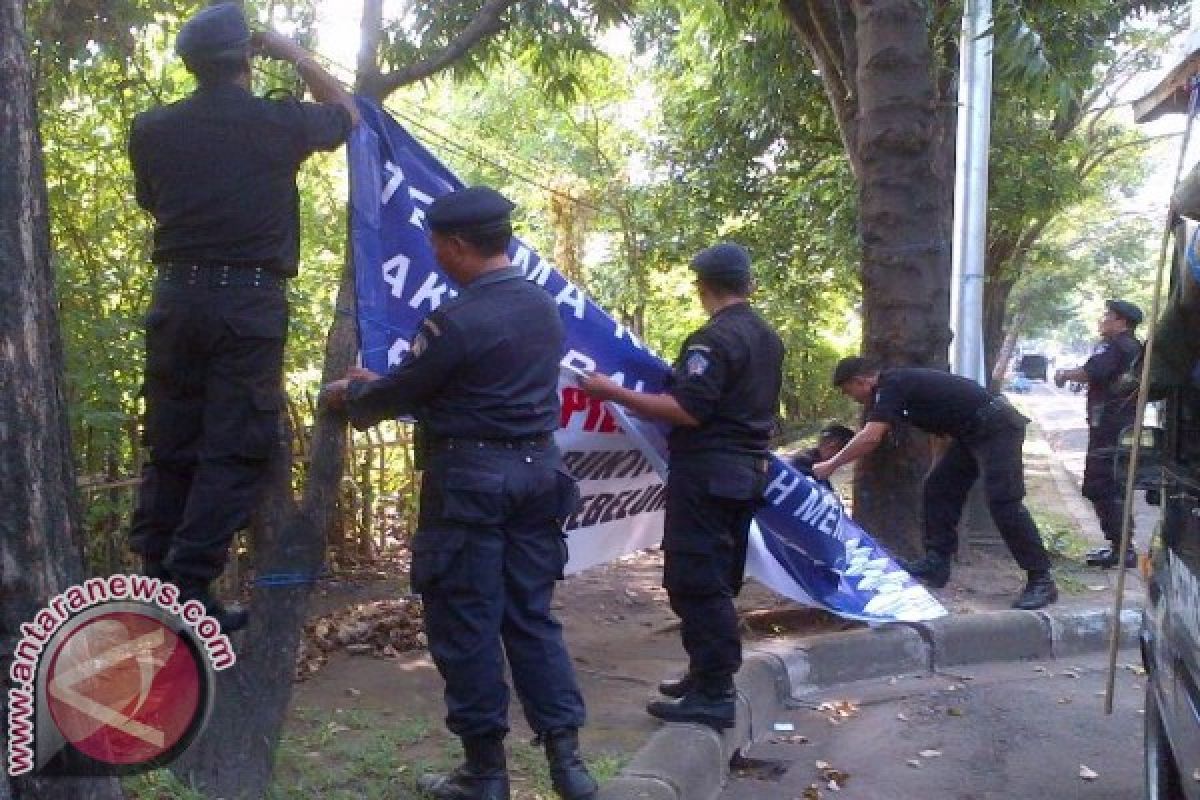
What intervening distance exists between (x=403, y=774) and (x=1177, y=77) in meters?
3.12

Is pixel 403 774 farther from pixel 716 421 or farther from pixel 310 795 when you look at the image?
pixel 716 421

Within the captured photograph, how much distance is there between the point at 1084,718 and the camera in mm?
5648

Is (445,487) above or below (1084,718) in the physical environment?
above

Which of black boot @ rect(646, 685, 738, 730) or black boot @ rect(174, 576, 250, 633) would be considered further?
black boot @ rect(646, 685, 738, 730)

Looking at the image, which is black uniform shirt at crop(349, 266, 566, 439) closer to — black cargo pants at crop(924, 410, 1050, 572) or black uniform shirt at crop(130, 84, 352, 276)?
black uniform shirt at crop(130, 84, 352, 276)

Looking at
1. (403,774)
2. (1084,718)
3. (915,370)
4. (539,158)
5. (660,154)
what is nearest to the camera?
(403,774)

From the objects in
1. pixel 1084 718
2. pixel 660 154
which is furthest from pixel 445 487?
pixel 660 154

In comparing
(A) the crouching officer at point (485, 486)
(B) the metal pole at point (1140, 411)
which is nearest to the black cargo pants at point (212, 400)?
(A) the crouching officer at point (485, 486)

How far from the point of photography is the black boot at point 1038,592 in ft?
23.4

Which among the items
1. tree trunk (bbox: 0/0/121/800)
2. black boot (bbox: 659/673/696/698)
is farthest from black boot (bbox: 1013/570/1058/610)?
tree trunk (bbox: 0/0/121/800)

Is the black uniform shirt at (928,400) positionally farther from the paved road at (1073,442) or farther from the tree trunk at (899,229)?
the paved road at (1073,442)

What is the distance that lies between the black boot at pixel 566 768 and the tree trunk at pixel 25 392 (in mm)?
1494

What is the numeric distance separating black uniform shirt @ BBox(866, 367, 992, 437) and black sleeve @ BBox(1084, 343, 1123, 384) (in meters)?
2.43

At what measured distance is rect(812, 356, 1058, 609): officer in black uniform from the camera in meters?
6.75
